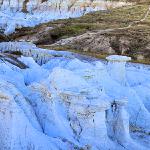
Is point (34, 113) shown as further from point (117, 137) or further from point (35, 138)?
point (117, 137)

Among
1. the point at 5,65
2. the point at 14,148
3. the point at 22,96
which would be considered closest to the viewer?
the point at 14,148

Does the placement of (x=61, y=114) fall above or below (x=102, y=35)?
above

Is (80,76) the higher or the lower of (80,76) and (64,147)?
the higher

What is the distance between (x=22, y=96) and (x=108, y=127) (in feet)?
11.6

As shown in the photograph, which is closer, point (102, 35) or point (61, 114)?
point (61, 114)

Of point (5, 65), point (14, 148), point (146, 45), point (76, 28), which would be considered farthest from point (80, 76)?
point (76, 28)

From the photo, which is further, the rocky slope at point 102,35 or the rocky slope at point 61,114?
the rocky slope at point 102,35

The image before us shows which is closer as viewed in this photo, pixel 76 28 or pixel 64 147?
pixel 64 147

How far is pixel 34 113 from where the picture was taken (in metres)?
16.3

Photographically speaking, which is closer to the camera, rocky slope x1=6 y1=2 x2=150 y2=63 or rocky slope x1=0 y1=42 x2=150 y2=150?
rocky slope x1=0 y1=42 x2=150 y2=150

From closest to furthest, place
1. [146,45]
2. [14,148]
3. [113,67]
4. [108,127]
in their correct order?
1. [14,148]
2. [108,127]
3. [113,67]
4. [146,45]

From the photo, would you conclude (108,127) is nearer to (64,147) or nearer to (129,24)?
(64,147)

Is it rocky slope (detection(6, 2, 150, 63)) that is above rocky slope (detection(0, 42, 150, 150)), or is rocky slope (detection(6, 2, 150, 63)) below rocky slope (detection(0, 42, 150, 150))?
below

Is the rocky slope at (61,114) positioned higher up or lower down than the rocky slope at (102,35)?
higher up
